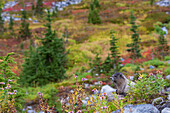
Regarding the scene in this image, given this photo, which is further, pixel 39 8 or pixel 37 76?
pixel 39 8

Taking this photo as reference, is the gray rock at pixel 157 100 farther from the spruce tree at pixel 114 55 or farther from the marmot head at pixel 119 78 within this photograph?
the spruce tree at pixel 114 55

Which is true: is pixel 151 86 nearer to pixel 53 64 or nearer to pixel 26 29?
pixel 53 64

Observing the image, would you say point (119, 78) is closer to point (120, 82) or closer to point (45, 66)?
point (120, 82)

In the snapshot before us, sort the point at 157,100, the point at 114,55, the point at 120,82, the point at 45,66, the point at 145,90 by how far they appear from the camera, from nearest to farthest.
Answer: the point at 157,100 < the point at 145,90 < the point at 120,82 < the point at 114,55 < the point at 45,66

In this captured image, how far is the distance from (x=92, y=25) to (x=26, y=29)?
14.4 metres

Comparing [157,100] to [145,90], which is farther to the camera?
[145,90]

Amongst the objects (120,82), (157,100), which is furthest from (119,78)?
(157,100)

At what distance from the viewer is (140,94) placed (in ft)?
12.5

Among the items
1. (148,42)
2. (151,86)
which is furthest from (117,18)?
(151,86)

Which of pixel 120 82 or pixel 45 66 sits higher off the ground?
pixel 120 82

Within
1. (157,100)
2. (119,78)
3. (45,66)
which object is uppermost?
(119,78)

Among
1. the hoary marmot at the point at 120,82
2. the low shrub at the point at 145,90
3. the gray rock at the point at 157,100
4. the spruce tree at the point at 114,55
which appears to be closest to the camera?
the gray rock at the point at 157,100

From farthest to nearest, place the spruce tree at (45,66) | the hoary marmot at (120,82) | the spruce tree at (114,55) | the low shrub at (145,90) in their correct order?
1. the spruce tree at (114,55)
2. the spruce tree at (45,66)
3. the hoary marmot at (120,82)
4. the low shrub at (145,90)

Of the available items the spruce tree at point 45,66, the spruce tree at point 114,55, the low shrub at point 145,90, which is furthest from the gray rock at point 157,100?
the spruce tree at point 45,66
